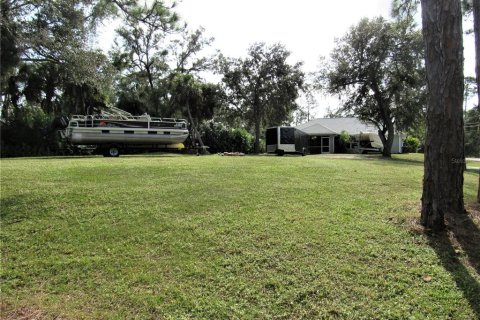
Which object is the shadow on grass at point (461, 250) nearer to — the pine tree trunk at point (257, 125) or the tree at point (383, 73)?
the tree at point (383, 73)

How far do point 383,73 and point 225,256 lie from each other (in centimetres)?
2451

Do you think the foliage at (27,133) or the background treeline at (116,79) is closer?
the background treeline at (116,79)

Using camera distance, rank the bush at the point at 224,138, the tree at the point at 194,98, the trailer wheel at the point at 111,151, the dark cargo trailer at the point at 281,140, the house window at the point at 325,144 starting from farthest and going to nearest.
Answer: the house window at the point at 325,144 → the bush at the point at 224,138 → the tree at the point at 194,98 → the dark cargo trailer at the point at 281,140 → the trailer wheel at the point at 111,151

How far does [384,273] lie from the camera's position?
3840mm

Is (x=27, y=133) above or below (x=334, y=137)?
below

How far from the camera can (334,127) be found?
38500 mm

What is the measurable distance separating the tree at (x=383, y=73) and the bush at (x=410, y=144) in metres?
14.8

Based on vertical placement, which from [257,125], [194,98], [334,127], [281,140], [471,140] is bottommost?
[281,140]

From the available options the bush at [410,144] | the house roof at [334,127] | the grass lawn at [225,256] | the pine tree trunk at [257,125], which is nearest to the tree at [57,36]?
the grass lawn at [225,256]

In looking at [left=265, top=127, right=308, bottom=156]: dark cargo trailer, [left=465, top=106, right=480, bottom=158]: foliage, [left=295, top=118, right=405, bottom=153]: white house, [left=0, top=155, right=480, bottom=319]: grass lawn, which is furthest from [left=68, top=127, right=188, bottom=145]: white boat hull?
[left=465, top=106, right=480, bottom=158]: foliage

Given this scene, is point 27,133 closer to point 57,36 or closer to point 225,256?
point 57,36

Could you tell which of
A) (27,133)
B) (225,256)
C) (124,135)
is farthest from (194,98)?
(225,256)

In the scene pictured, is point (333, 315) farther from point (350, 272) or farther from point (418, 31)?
point (418, 31)

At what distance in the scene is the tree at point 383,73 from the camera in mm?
24203
